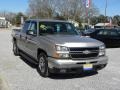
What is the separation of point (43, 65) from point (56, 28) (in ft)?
5.55

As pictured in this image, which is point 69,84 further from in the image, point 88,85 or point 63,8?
point 63,8

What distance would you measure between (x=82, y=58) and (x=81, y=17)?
6056cm

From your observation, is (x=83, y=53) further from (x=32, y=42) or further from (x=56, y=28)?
(x=32, y=42)

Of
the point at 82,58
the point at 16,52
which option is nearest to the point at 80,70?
the point at 82,58

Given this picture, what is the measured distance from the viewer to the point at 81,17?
67312mm

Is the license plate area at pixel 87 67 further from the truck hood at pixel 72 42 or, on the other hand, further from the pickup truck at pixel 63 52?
the truck hood at pixel 72 42

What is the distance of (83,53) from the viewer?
7.39 meters

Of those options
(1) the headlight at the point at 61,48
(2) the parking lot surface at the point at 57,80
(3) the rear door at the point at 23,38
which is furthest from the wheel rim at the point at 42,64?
(3) the rear door at the point at 23,38

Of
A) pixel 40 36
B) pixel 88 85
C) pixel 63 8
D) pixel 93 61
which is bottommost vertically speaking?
pixel 88 85

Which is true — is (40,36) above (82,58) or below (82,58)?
above

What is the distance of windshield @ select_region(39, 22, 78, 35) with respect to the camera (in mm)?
8861

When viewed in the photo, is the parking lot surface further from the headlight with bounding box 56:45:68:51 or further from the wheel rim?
the headlight with bounding box 56:45:68:51

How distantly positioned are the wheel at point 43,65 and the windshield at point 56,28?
105 cm

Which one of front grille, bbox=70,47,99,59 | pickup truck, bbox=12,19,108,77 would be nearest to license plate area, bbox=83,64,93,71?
pickup truck, bbox=12,19,108,77
